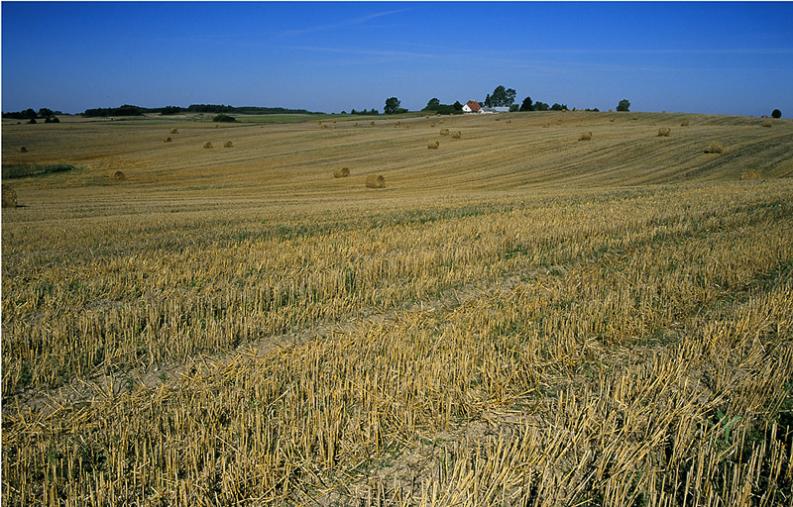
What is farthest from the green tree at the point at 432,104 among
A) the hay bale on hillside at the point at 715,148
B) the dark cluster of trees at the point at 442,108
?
the hay bale on hillside at the point at 715,148

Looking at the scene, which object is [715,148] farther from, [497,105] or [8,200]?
[497,105]

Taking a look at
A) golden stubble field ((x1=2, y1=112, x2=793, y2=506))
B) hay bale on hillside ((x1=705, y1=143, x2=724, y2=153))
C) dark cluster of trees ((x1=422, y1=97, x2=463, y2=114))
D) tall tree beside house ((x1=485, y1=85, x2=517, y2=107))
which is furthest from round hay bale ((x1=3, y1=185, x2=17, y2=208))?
tall tree beside house ((x1=485, y1=85, x2=517, y2=107))

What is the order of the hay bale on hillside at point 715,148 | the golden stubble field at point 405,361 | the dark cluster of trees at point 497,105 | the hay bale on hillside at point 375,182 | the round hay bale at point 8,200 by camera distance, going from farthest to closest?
the dark cluster of trees at point 497,105 < the hay bale on hillside at point 715,148 < the hay bale on hillside at point 375,182 < the round hay bale at point 8,200 < the golden stubble field at point 405,361

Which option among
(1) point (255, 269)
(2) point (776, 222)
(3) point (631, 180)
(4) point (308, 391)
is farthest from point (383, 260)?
(3) point (631, 180)

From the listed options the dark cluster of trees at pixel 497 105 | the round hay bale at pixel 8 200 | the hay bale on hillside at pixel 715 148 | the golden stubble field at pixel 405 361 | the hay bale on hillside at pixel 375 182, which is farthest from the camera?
the dark cluster of trees at pixel 497 105

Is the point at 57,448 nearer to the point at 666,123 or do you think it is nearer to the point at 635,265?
the point at 635,265

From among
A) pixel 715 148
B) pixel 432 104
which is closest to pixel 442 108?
pixel 432 104

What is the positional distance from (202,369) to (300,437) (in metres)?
1.73

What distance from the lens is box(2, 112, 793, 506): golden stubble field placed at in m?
3.52

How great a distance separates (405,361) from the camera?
199 inches

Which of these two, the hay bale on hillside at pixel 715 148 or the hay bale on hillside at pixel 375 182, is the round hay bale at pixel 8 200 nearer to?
the hay bale on hillside at pixel 375 182

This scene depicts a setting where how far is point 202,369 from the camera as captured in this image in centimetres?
525

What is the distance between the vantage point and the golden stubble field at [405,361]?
11.6 feet

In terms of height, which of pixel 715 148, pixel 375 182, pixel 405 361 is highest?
pixel 715 148
